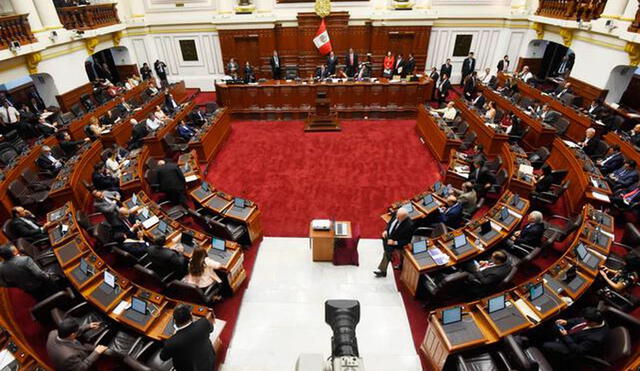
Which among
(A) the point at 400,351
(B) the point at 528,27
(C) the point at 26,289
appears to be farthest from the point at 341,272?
(B) the point at 528,27

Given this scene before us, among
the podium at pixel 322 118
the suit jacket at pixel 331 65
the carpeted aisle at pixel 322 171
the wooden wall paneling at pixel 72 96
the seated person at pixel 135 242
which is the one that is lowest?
the carpeted aisle at pixel 322 171

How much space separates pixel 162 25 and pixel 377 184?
46.2ft

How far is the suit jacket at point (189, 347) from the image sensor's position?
3602 mm

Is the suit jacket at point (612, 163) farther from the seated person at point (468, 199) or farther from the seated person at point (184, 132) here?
the seated person at point (184, 132)

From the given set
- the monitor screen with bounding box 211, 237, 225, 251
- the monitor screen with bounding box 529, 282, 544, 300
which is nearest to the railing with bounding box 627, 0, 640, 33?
the monitor screen with bounding box 529, 282, 544, 300

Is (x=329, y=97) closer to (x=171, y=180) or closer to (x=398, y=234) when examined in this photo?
(x=171, y=180)

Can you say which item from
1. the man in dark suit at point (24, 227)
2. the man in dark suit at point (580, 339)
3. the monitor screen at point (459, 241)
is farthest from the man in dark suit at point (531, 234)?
the man in dark suit at point (24, 227)

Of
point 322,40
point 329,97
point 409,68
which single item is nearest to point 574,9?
point 409,68

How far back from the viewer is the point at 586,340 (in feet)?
14.0

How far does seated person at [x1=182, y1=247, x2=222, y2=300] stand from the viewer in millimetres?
5176

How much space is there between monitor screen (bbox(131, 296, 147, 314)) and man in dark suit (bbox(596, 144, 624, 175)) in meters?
10.5

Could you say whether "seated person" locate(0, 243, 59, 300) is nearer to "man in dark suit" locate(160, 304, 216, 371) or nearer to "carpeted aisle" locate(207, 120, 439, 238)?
"man in dark suit" locate(160, 304, 216, 371)

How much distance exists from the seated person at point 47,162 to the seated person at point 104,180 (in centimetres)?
116

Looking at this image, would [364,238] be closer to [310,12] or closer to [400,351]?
[400,351]
